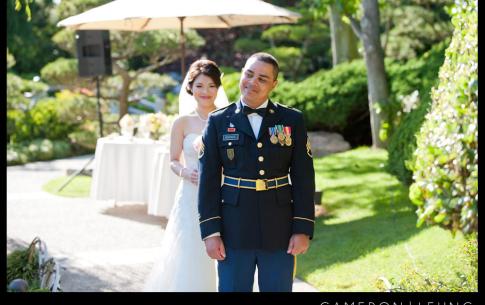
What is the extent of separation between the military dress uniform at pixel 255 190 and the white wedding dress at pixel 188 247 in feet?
5.41

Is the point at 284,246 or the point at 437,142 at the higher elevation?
the point at 437,142

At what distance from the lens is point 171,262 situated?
586cm

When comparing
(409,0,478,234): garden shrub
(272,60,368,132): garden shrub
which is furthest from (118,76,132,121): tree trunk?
(409,0,478,234): garden shrub

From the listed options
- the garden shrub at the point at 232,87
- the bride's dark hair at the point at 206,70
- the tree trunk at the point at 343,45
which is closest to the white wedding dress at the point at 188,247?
the bride's dark hair at the point at 206,70

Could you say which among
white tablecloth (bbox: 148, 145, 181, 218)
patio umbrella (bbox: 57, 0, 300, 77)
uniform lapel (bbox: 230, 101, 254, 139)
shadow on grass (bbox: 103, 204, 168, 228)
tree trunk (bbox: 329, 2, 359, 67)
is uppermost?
patio umbrella (bbox: 57, 0, 300, 77)

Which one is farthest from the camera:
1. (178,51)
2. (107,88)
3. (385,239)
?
(107,88)

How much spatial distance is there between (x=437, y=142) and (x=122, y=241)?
5.94 meters

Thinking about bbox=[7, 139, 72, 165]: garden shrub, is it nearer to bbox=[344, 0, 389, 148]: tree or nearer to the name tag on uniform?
bbox=[344, 0, 389, 148]: tree

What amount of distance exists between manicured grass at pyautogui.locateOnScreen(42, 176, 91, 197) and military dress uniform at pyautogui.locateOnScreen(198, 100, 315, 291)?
→ 928cm

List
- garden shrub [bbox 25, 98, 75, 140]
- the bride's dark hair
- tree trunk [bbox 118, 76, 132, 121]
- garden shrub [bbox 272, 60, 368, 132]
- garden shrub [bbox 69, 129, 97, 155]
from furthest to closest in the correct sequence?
garden shrub [bbox 25, 98, 75, 140], garden shrub [bbox 69, 129, 97, 155], tree trunk [bbox 118, 76, 132, 121], garden shrub [bbox 272, 60, 368, 132], the bride's dark hair

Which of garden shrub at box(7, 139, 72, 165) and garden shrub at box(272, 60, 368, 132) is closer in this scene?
garden shrub at box(272, 60, 368, 132)

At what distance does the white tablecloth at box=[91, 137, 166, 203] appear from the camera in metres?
11.1
